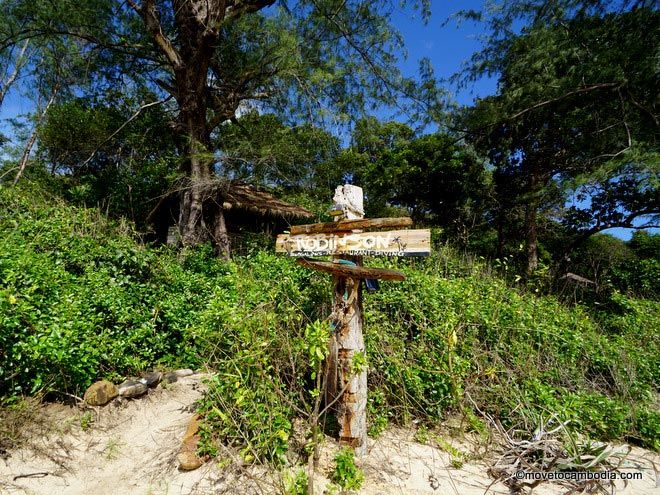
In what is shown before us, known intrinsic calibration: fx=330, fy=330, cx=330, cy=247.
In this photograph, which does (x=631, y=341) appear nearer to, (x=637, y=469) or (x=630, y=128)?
(x=637, y=469)

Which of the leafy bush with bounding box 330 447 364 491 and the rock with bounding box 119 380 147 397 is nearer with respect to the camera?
the leafy bush with bounding box 330 447 364 491

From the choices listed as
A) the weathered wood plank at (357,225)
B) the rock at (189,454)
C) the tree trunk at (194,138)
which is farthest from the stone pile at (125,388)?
the tree trunk at (194,138)

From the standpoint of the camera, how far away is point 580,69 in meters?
6.14

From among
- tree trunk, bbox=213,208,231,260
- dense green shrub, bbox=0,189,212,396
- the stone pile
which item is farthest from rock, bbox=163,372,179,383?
tree trunk, bbox=213,208,231,260

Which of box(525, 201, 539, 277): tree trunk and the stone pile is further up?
box(525, 201, 539, 277): tree trunk

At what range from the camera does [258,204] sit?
9180 millimetres

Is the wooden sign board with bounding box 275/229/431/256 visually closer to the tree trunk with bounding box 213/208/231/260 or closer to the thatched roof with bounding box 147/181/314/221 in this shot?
the tree trunk with bounding box 213/208/231/260

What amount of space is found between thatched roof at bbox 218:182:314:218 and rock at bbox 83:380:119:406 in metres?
5.32

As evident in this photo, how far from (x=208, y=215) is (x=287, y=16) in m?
4.71

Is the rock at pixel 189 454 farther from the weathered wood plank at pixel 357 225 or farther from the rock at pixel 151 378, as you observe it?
the weathered wood plank at pixel 357 225

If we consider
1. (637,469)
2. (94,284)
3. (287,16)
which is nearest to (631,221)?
(637,469)

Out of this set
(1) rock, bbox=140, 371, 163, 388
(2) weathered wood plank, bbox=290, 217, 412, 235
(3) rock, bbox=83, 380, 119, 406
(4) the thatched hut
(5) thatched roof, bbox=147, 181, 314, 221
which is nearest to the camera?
(2) weathered wood plank, bbox=290, 217, 412, 235

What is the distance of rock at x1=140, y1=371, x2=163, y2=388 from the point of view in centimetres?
361

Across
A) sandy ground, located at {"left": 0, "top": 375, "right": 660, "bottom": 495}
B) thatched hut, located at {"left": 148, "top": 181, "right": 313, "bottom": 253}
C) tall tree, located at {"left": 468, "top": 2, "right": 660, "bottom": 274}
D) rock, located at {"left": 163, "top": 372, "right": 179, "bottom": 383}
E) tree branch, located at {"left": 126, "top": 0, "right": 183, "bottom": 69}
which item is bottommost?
sandy ground, located at {"left": 0, "top": 375, "right": 660, "bottom": 495}
